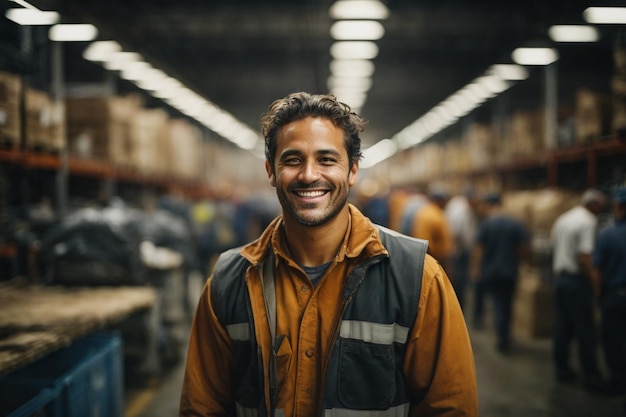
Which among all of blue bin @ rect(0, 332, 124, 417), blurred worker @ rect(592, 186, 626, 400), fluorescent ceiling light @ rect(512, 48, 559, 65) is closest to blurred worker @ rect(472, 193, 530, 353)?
blurred worker @ rect(592, 186, 626, 400)

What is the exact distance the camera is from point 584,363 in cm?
552

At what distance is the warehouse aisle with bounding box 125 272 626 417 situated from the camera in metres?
4.76

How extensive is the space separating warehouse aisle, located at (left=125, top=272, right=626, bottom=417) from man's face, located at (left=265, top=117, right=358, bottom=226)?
11.7 feet

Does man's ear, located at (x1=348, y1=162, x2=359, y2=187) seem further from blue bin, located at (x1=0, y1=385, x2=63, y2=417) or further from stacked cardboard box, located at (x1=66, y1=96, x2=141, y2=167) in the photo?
stacked cardboard box, located at (x1=66, y1=96, x2=141, y2=167)

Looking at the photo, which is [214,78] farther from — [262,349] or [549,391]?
[262,349]

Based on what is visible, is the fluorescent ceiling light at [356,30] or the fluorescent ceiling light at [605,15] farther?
the fluorescent ceiling light at [356,30]

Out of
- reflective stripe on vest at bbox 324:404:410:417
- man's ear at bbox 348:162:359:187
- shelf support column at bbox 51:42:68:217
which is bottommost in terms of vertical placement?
reflective stripe on vest at bbox 324:404:410:417

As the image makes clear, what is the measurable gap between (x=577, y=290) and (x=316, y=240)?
15.7ft

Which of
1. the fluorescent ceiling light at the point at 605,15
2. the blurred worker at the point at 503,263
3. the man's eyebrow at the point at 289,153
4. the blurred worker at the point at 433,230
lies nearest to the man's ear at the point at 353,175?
the man's eyebrow at the point at 289,153

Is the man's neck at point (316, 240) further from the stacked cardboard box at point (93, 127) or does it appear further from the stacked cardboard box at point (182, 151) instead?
the stacked cardboard box at point (182, 151)

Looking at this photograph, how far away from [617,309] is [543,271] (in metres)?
2.98

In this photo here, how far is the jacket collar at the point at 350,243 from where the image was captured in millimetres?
1975

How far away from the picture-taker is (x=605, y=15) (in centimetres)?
675

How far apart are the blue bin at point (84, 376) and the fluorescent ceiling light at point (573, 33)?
7.81m
